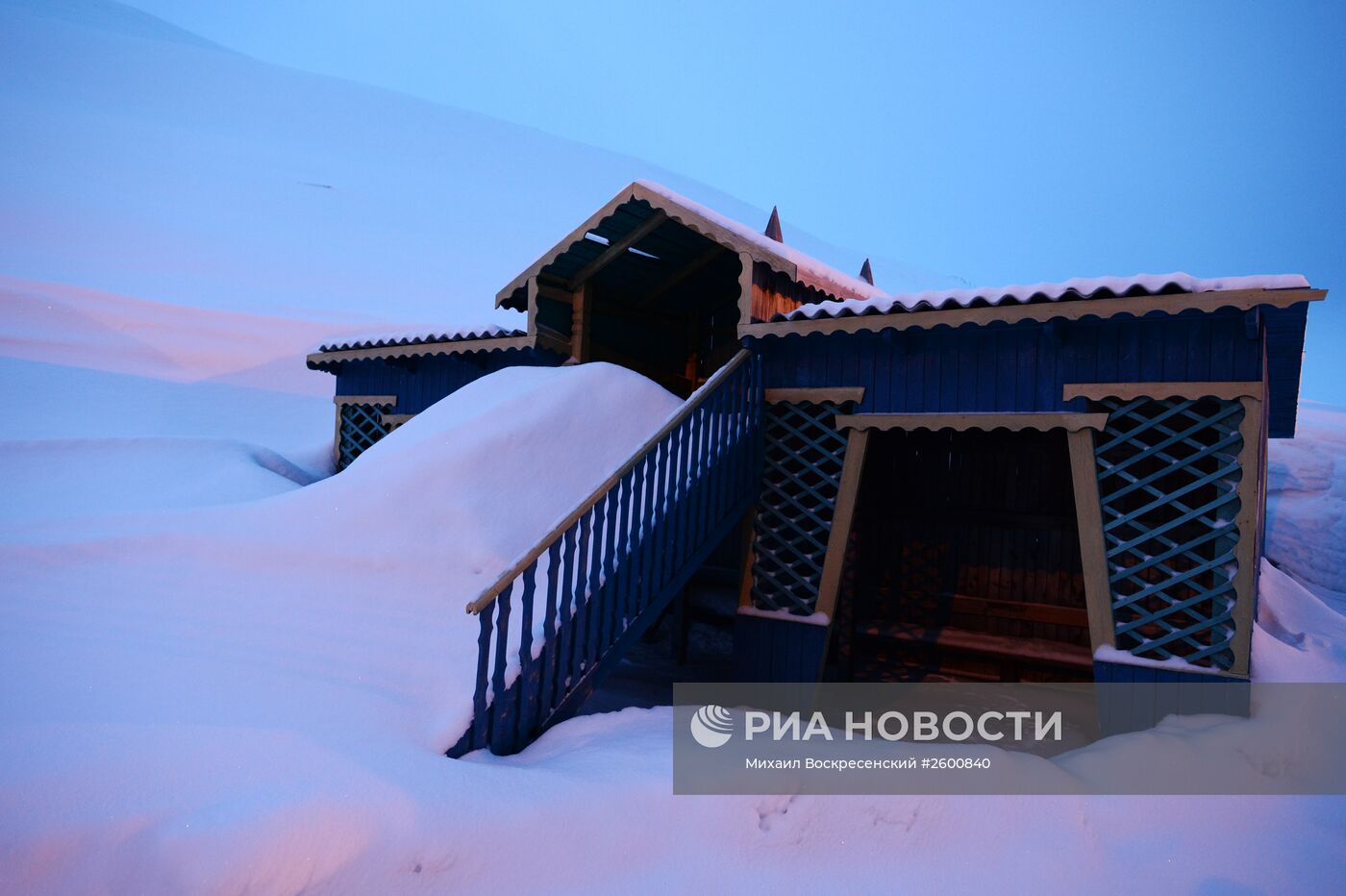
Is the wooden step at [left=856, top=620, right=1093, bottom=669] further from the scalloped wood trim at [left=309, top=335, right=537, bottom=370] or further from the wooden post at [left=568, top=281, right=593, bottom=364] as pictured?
the scalloped wood trim at [left=309, top=335, right=537, bottom=370]

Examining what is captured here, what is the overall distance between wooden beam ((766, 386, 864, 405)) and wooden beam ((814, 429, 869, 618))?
0.30 m

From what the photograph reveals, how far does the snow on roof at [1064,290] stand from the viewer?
5.06 m

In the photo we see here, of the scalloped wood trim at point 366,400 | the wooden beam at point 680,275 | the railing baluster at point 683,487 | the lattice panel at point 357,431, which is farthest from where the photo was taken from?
the lattice panel at point 357,431

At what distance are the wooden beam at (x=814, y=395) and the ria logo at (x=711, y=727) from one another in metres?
3.08

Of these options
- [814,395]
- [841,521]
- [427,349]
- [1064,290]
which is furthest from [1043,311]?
[427,349]

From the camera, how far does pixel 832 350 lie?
6.80 metres

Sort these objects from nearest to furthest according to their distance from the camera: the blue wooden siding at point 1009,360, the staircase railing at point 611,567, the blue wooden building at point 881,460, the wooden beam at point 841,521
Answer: the staircase railing at point 611,567
the blue wooden building at point 881,460
the blue wooden siding at point 1009,360
the wooden beam at point 841,521

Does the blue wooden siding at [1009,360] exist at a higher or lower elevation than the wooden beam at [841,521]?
higher

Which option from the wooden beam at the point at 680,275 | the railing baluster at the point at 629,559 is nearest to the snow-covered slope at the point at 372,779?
the railing baluster at the point at 629,559

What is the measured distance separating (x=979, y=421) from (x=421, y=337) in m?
6.85

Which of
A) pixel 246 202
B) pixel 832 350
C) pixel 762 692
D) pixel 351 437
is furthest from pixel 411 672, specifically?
pixel 246 202

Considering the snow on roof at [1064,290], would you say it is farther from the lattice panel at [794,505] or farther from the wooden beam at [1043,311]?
the lattice panel at [794,505]

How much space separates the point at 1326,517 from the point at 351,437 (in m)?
20.6

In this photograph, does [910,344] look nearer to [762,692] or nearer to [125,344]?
[762,692]
